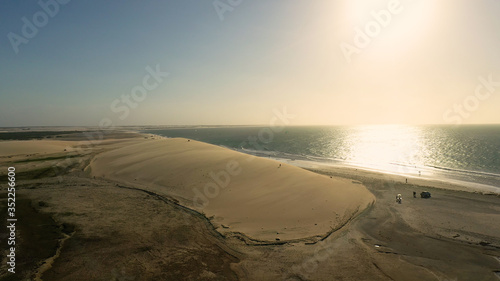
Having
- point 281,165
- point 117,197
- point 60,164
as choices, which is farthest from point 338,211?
point 60,164

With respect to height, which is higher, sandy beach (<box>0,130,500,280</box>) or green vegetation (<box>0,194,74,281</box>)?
green vegetation (<box>0,194,74,281</box>)

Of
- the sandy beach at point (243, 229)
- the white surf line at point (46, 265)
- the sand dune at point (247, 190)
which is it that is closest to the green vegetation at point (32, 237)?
the sandy beach at point (243, 229)

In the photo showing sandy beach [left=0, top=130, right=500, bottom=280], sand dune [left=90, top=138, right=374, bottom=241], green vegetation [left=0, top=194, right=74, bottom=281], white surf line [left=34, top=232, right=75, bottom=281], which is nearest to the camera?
white surf line [left=34, top=232, right=75, bottom=281]

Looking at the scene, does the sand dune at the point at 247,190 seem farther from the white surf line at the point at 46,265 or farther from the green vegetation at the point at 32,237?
the green vegetation at the point at 32,237

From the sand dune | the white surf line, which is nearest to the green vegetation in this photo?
the white surf line

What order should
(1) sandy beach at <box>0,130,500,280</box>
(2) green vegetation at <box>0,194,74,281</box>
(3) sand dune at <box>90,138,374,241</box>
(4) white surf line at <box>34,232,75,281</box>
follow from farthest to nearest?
(3) sand dune at <box>90,138,374,241</box>
(1) sandy beach at <box>0,130,500,280</box>
(2) green vegetation at <box>0,194,74,281</box>
(4) white surf line at <box>34,232,75,281</box>

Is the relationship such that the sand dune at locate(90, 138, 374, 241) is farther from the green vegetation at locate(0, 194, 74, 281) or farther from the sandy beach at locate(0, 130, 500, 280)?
the green vegetation at locate(0, 194, 74, 281)

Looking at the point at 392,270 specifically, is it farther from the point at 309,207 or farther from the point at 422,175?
the point at 422,175
